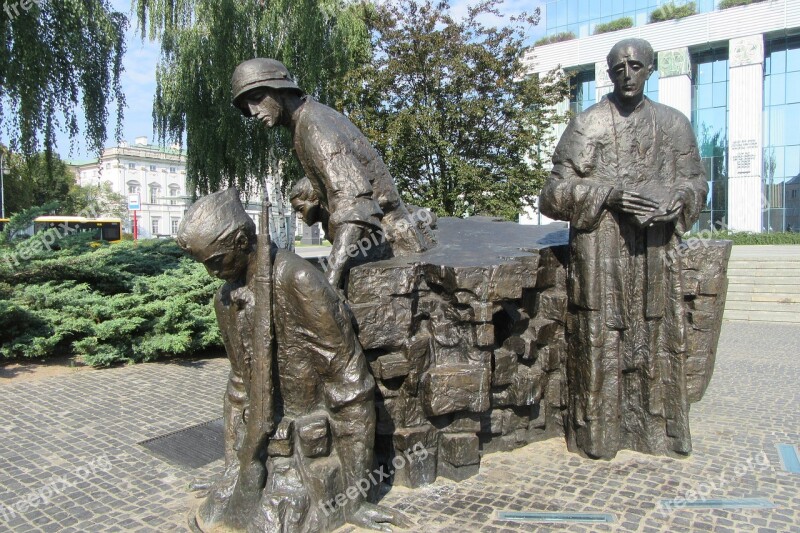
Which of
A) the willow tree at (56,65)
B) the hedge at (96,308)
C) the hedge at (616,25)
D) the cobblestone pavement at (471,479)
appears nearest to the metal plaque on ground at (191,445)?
the cobblestone pavement at (471,479)

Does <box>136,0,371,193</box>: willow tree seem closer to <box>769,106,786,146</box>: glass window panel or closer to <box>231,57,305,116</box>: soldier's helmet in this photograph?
<box>231,57,305,116</box>: soldier's helmet

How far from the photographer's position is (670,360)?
14.1ft

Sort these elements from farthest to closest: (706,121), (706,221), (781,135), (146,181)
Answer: (146,181), (706,221), (706,121), (781,135)

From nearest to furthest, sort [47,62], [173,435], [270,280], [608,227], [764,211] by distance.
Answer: [270,280]
[608,227]
[173,435]
[47,62]
[764,211]

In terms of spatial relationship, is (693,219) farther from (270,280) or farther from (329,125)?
(270,280)

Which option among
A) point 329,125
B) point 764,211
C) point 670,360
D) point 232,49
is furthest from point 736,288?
point 764,211

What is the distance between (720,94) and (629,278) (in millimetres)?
27462

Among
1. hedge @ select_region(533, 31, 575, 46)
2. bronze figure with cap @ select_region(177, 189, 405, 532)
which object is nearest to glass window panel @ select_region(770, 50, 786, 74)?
hedge @ select_region(533, 31, 575, 46)

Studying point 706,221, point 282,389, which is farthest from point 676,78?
point 282,389

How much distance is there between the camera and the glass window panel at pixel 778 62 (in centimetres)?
2666

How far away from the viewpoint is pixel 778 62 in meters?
26.8

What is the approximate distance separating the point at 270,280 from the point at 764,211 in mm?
29720

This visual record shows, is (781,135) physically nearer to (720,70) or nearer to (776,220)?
(776,220)

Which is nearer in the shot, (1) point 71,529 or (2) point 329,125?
(1) point 71,529
